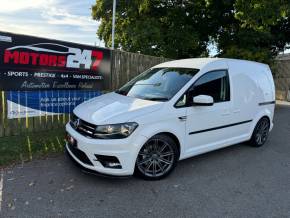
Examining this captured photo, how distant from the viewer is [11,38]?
573cm

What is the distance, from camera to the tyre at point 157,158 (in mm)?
4016

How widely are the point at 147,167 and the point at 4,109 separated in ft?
12.2

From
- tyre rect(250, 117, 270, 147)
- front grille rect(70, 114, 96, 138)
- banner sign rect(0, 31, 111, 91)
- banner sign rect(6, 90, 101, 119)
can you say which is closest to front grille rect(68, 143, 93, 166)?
front grille rect(70, 114, 96, 138)

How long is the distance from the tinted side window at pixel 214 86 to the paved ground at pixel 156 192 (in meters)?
1.26

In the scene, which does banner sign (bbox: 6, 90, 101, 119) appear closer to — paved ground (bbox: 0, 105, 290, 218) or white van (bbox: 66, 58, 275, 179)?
paved ground (bbox: 0, 105, 290, 218)

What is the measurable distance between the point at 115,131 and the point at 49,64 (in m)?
3.46

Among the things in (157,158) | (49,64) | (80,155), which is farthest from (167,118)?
(49,64)

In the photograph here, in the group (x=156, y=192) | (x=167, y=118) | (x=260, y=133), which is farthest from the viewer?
(x=260, y=133)

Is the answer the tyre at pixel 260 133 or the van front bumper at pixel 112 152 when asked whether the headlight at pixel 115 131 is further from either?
the tyre at pixel 260 133

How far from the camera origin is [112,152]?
12.2 feet

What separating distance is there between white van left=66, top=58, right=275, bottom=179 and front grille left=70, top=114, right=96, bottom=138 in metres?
0.01

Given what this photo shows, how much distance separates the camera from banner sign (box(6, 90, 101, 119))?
601cm

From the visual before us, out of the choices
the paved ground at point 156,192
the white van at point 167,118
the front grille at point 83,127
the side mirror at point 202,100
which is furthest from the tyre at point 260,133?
the front grille at point 83,127

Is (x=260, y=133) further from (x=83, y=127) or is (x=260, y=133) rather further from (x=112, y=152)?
(x=83, y=127)
